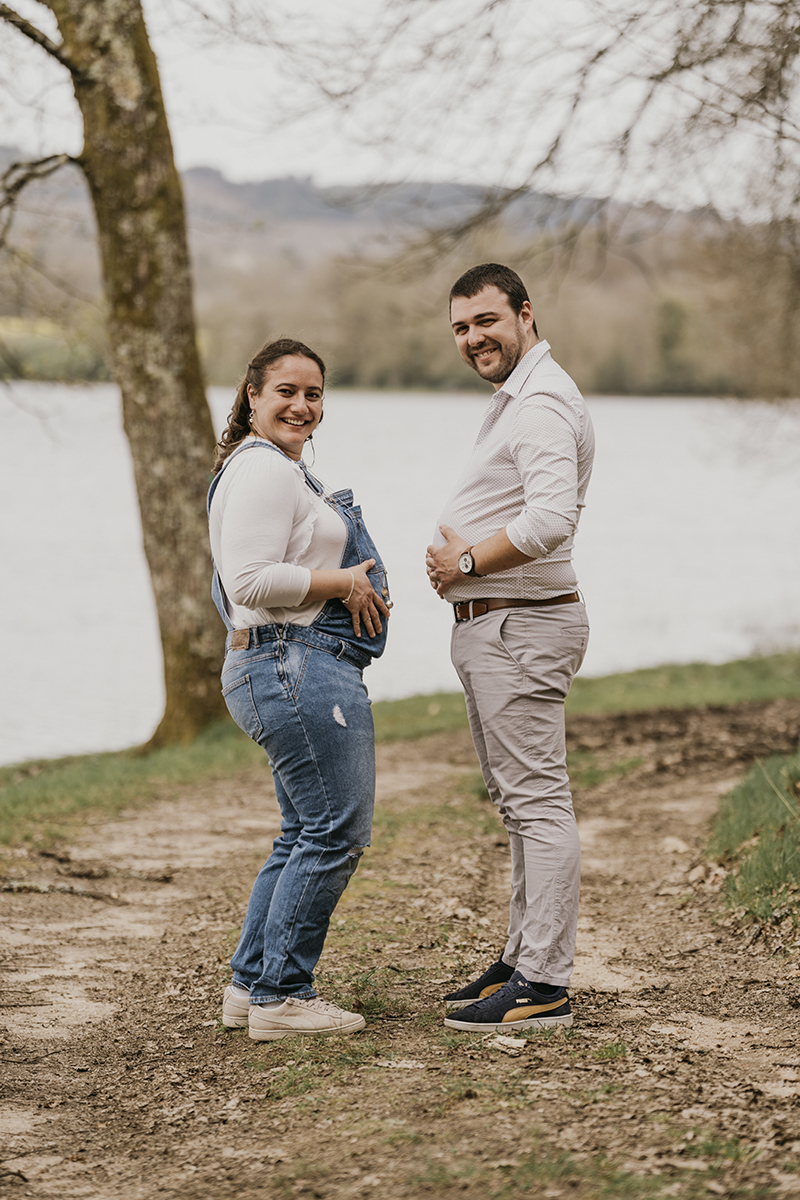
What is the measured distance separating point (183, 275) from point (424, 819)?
4.91m

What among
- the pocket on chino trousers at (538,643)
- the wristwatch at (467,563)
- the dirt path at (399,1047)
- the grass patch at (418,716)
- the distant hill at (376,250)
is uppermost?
the distant hill at (376,250)

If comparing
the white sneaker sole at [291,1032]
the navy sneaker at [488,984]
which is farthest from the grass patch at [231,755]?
the white sneaker sole at [291,1032]

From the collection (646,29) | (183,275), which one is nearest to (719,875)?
(646,29)

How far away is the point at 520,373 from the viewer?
11.8 feet

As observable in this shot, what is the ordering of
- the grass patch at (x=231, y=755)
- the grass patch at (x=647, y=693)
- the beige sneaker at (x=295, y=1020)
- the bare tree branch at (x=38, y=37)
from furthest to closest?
1. the grass patch at (x=647, y=693)
2. the bare tree branch at (x=38, y=37)
3. the grass patch at (x=231, y=755)
4. the beige sneaker at (x=295, y=1020)

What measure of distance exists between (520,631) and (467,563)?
26 cm

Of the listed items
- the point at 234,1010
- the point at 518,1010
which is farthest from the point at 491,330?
the point at 234,1010

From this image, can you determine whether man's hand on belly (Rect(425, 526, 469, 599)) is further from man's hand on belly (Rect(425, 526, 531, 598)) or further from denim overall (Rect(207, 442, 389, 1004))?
denim overall (Rect(207, 442, 389, 1004))

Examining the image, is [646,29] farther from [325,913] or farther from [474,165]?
[325,913]

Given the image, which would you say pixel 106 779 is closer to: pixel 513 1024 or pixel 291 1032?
pixel 291 1032

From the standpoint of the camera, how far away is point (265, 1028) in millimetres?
3695

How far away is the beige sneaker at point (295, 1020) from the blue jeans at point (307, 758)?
77 mm

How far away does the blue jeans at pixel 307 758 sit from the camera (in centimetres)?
345

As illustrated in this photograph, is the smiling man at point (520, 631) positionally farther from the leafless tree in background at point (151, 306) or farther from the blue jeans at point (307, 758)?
the leafless tree in background at point (151, 306)
